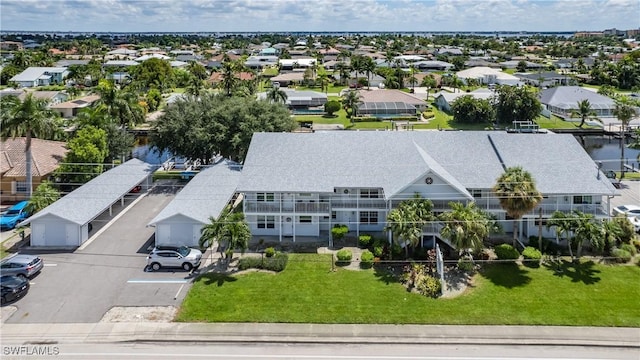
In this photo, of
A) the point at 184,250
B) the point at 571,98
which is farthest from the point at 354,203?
the point at 571,98

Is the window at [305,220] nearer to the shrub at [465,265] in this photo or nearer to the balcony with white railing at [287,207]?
the balcony with white railing at [287,207]

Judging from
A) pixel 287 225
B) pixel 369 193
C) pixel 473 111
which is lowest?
pixel 287 225

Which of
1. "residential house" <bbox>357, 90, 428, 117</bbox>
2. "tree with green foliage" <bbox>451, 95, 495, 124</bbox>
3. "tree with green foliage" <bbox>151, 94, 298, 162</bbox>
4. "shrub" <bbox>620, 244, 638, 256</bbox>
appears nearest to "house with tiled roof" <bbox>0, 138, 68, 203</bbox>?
"tree with green foliage" <bbox>151, 94, 298, 162</bbox>

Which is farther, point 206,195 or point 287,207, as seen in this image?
point 206,195

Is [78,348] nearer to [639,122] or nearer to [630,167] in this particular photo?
[630,167]

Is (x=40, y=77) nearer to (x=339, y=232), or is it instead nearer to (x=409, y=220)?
(x=339, y=232)

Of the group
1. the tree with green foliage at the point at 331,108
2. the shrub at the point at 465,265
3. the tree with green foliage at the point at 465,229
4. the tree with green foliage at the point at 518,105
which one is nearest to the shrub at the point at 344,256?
the tree with green foliage at the point at 465,229

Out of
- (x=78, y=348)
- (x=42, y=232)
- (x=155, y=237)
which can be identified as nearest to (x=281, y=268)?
(x=155, y=237)

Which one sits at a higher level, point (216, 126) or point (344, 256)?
point (216, 126)
